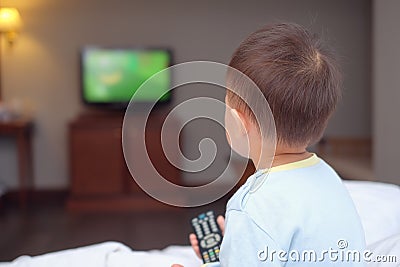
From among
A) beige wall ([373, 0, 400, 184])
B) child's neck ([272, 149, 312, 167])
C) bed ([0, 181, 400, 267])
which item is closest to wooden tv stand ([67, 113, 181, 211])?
beige wall ([373, 0, 400, 184])

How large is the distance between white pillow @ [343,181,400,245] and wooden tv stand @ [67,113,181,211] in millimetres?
2878

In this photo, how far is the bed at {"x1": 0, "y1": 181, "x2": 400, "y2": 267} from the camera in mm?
1133

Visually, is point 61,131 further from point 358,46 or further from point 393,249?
point 393,249

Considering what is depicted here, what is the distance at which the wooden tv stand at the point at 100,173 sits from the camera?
13.8 feet

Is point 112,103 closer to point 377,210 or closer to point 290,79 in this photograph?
point 377,210

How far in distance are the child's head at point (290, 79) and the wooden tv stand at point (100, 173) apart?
3454mm

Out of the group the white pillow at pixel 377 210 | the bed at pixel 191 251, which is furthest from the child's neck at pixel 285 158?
the white pillow at pixel 377 210

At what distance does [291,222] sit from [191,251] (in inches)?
26.2

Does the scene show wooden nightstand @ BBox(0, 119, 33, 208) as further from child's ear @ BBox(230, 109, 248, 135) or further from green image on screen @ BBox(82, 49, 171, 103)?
child's ear @ BBox(230, 109, 248, 135)

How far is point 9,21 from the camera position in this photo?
14.0 feet

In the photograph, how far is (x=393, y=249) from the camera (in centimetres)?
109

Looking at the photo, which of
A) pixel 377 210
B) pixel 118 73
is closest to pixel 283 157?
pixel 377 210

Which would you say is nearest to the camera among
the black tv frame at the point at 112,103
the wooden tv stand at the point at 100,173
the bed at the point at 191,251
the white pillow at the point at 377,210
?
the bed at the point at 191,251

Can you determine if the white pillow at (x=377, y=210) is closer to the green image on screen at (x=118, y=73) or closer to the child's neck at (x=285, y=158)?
the child's neck at (x=285, y=158)
